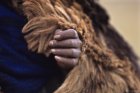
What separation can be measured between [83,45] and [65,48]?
47mm

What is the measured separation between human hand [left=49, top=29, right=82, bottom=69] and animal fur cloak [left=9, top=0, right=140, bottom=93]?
0.04 ft

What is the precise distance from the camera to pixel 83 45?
1.02m

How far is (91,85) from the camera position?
3.35ft

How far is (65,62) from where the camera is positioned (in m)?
0.99

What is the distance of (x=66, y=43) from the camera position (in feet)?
3.26

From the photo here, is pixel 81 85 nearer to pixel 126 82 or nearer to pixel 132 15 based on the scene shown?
pixel 126 82

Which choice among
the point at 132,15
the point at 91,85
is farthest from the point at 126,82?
the point at 132,15

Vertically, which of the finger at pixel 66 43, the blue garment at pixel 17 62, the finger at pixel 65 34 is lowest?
the blue garment at pixel 17 62

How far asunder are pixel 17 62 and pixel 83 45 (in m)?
0.14

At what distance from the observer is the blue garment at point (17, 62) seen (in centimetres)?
97

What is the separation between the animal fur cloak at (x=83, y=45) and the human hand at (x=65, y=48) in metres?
0.01

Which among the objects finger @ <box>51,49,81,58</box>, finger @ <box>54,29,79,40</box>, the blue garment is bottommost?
the blue garment

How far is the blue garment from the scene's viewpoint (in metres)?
0.97

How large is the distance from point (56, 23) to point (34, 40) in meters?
0.06
